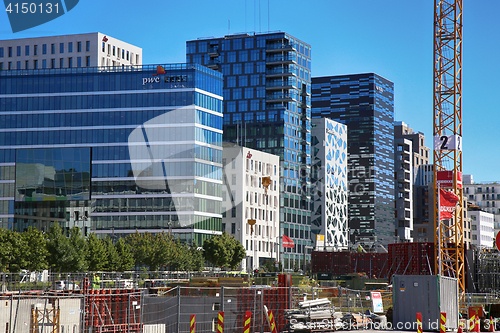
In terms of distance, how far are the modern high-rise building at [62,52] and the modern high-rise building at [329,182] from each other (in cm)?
5286

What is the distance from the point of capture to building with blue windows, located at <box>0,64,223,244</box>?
404 feet

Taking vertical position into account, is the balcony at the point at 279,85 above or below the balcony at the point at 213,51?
below

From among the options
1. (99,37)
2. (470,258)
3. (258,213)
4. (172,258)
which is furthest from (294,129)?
(470,258)

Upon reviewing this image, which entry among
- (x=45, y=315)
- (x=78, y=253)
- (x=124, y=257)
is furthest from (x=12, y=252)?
(x=45, y=315)

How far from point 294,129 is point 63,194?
76165 millimetres

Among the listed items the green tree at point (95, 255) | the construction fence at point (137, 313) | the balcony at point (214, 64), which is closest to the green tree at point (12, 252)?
the green tree at point (95, 255)

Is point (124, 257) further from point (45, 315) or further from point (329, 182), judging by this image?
point (329, 182)

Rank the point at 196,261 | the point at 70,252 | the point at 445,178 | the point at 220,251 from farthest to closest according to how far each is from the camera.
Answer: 1. the point at 220,251
2. the point at 196,261
3. the point at 70,252
4. the point at 445,178

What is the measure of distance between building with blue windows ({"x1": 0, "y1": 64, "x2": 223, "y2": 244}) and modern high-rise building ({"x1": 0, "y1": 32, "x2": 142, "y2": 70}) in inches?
1515

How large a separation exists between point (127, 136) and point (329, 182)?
7269 centimetres

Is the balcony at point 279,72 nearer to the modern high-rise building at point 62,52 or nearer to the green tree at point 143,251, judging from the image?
the modern high-rise building at point 62,52

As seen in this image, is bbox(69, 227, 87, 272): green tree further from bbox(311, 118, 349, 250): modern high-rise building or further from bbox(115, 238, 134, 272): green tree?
bbox(311, 118, 349, 250): modern high-rise building

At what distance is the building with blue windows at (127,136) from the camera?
123125 mm

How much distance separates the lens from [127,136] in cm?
12381
